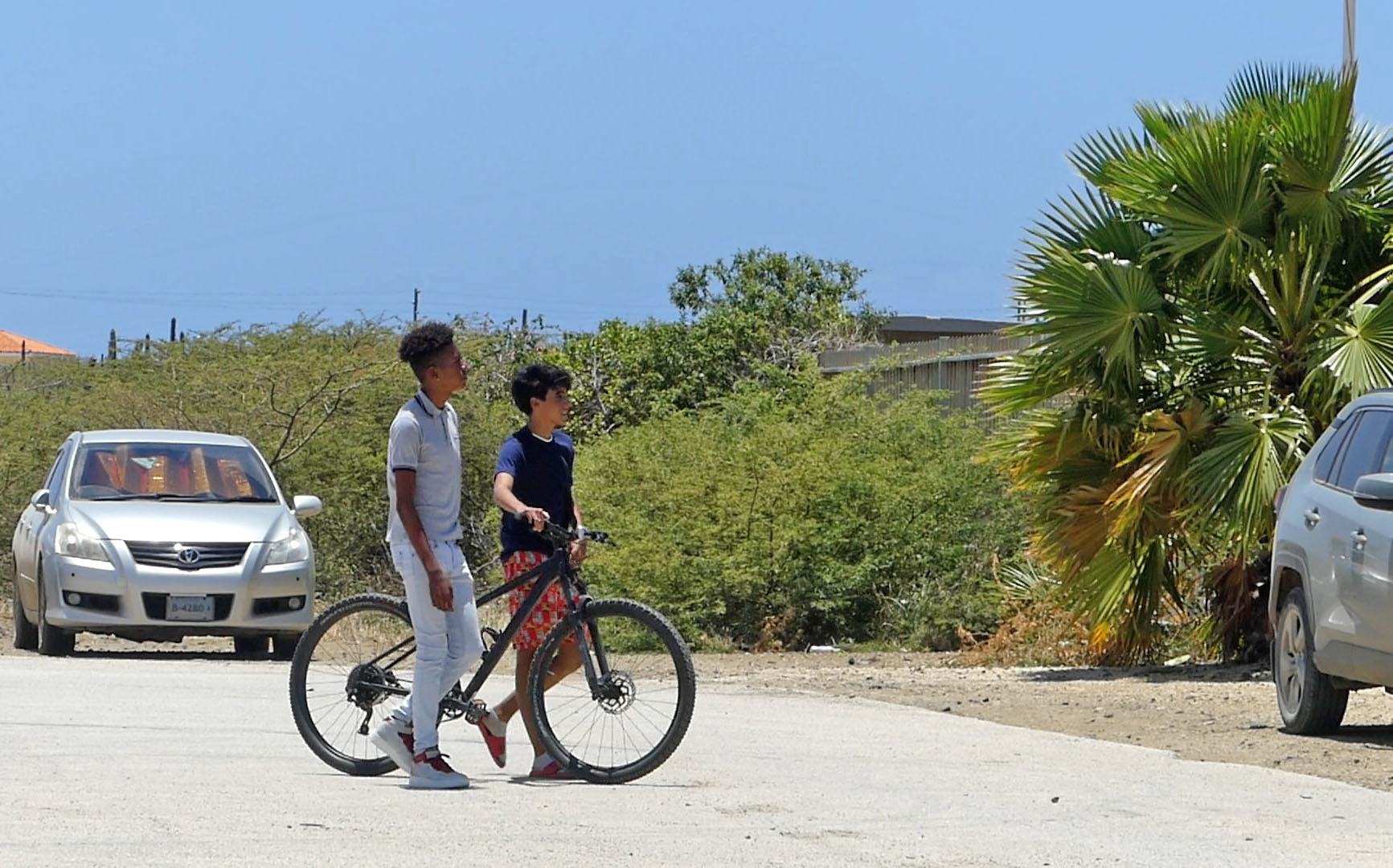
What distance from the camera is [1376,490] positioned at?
36.4 feet

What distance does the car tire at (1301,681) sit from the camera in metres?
12.2

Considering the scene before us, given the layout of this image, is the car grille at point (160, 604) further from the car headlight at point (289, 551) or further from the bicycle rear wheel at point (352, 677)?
the bicycle rear wheel at point (352, 677)

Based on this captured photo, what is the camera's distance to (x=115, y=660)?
18125 millimetres

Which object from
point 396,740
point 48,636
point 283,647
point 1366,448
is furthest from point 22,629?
point 1366,448

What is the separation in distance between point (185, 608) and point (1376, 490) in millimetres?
9698

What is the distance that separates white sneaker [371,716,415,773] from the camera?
9414 millimetres

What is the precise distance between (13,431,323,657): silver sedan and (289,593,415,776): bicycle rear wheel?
7742 millimetres

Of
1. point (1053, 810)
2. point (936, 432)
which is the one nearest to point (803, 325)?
point (936, 432)

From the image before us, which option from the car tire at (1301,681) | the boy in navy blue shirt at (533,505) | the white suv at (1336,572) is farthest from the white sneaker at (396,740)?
Result: the car tire at (1301,681)

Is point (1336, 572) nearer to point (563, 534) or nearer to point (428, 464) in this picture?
point (563, 534)

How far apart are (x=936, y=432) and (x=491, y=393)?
11671mm

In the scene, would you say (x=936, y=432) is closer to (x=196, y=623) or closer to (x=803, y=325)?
(x=196, y=623)

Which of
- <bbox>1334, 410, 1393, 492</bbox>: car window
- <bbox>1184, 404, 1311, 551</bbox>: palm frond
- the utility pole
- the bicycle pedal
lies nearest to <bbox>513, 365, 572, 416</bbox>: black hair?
the bicycle pedal

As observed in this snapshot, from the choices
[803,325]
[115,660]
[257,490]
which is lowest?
[115,660]
